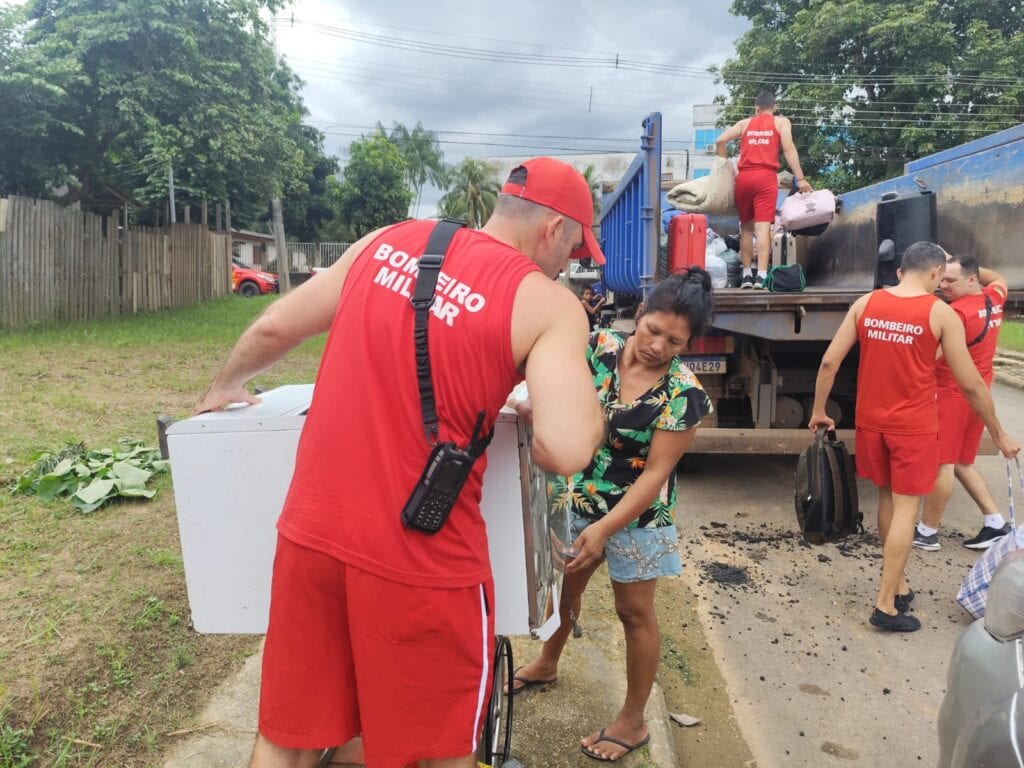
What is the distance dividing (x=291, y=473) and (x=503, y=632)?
649 millimetres

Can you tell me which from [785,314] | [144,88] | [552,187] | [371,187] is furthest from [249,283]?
[552,187]

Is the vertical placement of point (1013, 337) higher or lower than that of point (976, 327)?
lower

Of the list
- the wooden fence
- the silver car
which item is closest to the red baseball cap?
the silver car

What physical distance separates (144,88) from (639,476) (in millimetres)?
10593

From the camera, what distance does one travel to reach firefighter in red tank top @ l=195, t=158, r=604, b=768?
1.46 meters

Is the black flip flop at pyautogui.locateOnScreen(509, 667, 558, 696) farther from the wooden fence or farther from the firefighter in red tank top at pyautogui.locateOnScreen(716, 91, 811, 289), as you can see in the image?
the wooden fence

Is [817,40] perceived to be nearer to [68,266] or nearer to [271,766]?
[68,266]

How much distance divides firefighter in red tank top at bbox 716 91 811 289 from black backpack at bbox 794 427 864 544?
232 centimetres

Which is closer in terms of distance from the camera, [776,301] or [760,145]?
[776,301]

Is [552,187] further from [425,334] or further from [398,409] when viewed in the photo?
[398,409]

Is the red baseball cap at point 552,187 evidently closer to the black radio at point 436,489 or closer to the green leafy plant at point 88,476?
the black radio at point 436,489

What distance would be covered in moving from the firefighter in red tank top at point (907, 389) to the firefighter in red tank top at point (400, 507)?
267 cm

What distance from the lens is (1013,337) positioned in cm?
1436

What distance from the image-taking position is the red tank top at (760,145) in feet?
19.3
